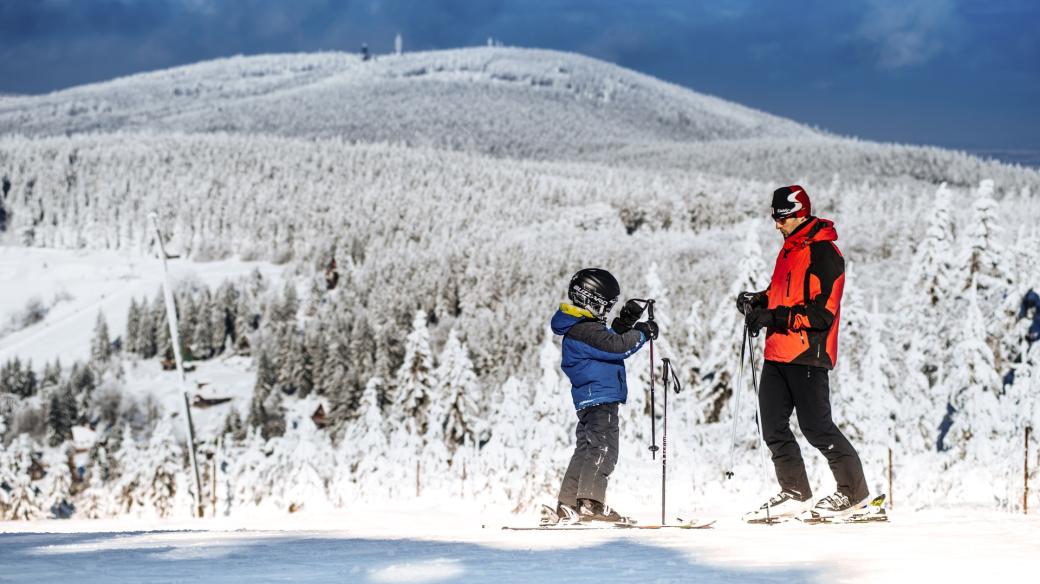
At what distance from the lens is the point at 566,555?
6387 mm

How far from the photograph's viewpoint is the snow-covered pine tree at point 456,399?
49.4m

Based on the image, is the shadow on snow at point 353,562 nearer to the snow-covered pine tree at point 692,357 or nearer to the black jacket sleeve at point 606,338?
the black jacket sleeve at point 606,338

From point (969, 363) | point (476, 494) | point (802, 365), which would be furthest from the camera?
point (969, 363)

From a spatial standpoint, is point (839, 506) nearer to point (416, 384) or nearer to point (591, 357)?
point (591, 357)

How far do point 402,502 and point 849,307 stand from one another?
2905 cm

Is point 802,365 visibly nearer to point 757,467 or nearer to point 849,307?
point 757,467

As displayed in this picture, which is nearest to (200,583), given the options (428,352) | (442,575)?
(442,575)

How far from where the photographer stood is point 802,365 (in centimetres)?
756

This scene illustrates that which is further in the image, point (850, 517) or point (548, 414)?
point (548, 414)

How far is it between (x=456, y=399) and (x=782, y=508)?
43.0m

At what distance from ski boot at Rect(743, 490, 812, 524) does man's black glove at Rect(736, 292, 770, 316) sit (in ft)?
4.82

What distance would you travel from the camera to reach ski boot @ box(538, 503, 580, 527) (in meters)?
8.24

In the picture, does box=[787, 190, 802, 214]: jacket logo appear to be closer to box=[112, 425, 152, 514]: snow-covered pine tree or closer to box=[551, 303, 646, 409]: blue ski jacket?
box=[551, 303, 646, 409]: blue ski jacket

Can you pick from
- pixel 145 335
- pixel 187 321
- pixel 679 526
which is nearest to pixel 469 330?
pixel 187 321
